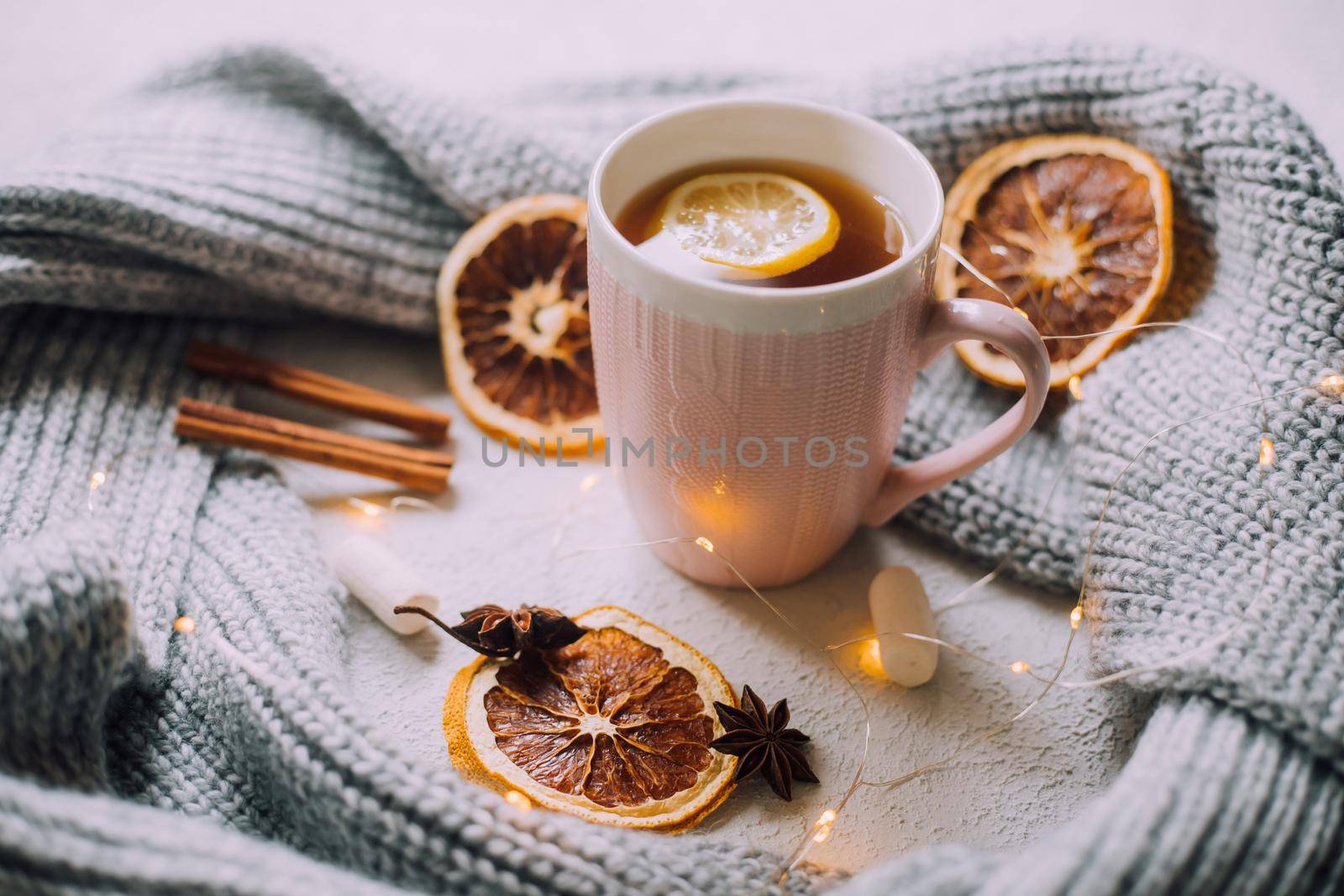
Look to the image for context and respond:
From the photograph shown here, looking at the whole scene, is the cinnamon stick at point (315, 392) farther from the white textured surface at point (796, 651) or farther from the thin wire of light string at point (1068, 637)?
the thin wire of light string at point (1068, 637)

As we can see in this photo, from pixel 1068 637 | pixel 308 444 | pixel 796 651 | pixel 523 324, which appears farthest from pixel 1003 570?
pixel 308 444

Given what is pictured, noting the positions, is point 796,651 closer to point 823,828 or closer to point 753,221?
point 823,828

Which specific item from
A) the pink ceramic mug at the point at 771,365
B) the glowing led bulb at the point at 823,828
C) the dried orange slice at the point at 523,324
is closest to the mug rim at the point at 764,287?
the pink ceramic mug at the point at 771,365

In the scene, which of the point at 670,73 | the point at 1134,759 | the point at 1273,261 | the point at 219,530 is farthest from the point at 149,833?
the point at 670,73

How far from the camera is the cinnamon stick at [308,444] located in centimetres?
90

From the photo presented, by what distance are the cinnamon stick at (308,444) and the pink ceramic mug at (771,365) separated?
0.64 feet

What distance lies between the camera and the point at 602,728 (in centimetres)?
73

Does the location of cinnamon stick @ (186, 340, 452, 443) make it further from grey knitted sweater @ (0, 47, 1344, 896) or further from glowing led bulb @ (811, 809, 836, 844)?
glowing led bulb @ (811, 809, 836, 844)

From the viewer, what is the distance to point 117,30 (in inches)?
52.6

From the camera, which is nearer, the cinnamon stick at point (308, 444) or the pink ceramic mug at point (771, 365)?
the pink ceramic mug at point (771, 365)

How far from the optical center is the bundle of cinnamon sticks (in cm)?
91

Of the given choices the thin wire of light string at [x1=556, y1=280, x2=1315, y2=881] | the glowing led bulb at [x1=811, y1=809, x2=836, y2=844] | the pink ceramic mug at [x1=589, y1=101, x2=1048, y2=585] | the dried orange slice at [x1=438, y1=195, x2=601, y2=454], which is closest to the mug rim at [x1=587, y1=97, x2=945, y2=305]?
the pink ceramic mug at [x1=589, y1=101, x2=1048, y2=585]

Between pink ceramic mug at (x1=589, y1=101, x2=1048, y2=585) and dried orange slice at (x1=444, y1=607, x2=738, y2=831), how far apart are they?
0.36 feet

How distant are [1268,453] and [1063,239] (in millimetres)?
266
